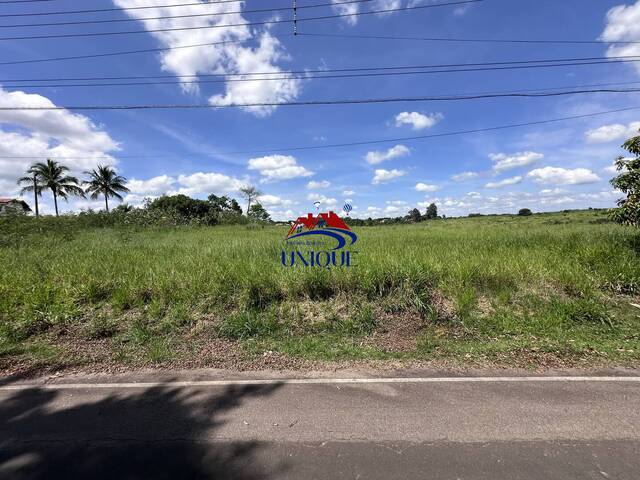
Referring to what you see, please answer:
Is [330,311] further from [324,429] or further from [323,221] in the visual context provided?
[323,221]

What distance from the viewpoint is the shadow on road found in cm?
211

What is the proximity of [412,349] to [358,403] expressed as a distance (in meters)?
1.46

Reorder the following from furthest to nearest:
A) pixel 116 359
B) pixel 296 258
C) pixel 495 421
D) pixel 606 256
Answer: pixel 296 258, pixel 606 256, pixel 116 359, pixel 495 421

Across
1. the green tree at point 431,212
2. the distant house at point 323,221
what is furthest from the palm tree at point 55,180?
the green tree at point 431,212

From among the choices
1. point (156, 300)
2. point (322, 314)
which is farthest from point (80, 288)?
point (322, 314)

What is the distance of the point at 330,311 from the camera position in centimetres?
510

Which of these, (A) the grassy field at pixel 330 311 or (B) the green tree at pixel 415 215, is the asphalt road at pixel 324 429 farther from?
(B) the green tree at pixel 415 215

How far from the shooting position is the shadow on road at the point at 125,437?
6.91ft

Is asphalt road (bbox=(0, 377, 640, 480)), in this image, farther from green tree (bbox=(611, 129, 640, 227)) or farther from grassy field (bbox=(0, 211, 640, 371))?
green tree (bbox=(611, 129, 640, 227))

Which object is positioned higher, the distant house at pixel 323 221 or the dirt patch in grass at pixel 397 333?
the distant house at pixel 323 221

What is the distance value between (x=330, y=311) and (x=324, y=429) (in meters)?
2.65

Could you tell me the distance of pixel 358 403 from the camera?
285cm

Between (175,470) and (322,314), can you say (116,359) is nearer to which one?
(175,470)

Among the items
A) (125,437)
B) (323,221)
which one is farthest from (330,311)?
(323,221)
